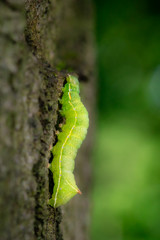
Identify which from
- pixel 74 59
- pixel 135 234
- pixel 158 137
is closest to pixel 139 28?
pixel 158 137

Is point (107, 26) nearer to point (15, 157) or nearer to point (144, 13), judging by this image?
point (144, 13)

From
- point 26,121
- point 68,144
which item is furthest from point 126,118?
point 26,121

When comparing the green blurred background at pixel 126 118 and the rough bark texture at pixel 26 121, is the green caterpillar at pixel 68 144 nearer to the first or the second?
the rough bark texture at pixel 26 121

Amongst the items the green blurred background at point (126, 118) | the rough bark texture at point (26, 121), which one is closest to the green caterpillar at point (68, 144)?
the rough bark texture at point (26, 121)

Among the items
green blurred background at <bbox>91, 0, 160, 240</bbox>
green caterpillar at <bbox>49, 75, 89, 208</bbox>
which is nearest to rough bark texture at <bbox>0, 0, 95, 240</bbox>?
green caterpillar at <bbox>49, 75, 89, 208</bbox>

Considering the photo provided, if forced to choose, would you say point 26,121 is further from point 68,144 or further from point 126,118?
point 126,118
